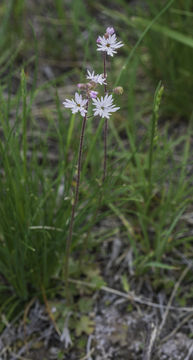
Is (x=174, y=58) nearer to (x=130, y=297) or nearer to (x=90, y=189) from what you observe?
(x=90, y=189)

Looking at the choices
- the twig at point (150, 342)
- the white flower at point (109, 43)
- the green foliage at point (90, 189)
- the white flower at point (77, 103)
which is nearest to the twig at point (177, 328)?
the twig at point (150, 342)

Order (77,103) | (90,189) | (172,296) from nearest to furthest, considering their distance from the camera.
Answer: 1. (77,103)
2. (172,296)
3. (90,189)

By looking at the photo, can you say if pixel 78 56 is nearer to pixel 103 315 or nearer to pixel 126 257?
pixel 126 257

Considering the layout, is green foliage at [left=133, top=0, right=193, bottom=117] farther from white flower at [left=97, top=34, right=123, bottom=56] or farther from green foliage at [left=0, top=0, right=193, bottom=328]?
white flower at [left=97, top=34, right=123, bottom=56]

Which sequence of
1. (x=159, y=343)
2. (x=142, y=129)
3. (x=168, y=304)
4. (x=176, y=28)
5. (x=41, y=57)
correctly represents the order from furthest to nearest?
1. (x=41, y=57)
2. (x=142, y=129)
3. (x=176, y=28)
4. (x=168, y=304)
5. (x=159, y=343)

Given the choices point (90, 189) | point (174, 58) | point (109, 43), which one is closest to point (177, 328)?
point (90, 189)

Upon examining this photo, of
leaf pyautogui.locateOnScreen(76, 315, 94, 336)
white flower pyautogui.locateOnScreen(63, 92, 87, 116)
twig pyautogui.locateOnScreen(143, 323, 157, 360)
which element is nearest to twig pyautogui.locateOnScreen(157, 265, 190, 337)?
twig pyautogui.locateOnScreen(143, 323, 157, 360)

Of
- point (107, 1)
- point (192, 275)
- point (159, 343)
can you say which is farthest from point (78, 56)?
point (159, 343)

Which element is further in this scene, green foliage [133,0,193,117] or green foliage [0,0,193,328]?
green foliage [133,0,193,117]
